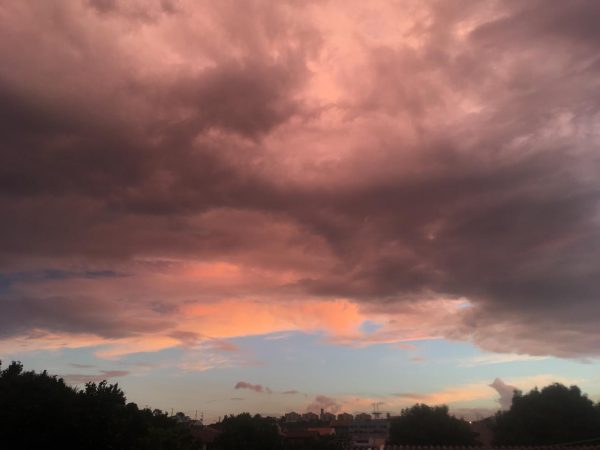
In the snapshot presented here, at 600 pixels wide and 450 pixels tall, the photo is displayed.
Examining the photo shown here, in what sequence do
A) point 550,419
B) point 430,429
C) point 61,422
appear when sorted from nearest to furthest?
point 61,422, point 550,419, point 430,429

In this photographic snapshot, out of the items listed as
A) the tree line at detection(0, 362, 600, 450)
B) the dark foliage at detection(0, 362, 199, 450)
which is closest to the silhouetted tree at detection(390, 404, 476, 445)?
the tree line at detection(0, 362, 600, 450)

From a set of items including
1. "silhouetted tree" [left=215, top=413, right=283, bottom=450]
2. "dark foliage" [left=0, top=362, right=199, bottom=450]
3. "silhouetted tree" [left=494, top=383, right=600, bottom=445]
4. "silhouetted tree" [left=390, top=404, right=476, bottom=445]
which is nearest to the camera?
"dark foliage" [left=0, top=362, right=199, bottom=450]

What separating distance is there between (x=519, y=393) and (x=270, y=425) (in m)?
32.5

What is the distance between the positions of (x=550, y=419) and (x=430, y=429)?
14.0m

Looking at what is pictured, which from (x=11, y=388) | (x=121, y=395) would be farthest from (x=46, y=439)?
(x=121, y=395)

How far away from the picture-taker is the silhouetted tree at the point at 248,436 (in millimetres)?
60844

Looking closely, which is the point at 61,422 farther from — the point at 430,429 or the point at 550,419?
the point at 550,419

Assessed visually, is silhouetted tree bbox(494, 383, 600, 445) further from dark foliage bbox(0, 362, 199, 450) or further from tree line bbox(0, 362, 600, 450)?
dark foliage bbox(0, 362, 199, 450)

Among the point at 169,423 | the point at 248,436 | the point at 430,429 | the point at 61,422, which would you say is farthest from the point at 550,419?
the point at 61,422

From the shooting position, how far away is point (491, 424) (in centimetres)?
7612

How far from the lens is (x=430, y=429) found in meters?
68.6

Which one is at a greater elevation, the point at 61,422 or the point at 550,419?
the point at 550,419

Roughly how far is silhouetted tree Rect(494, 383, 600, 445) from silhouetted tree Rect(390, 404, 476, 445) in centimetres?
444

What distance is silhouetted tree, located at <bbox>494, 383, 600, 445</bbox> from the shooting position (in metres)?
63.6
